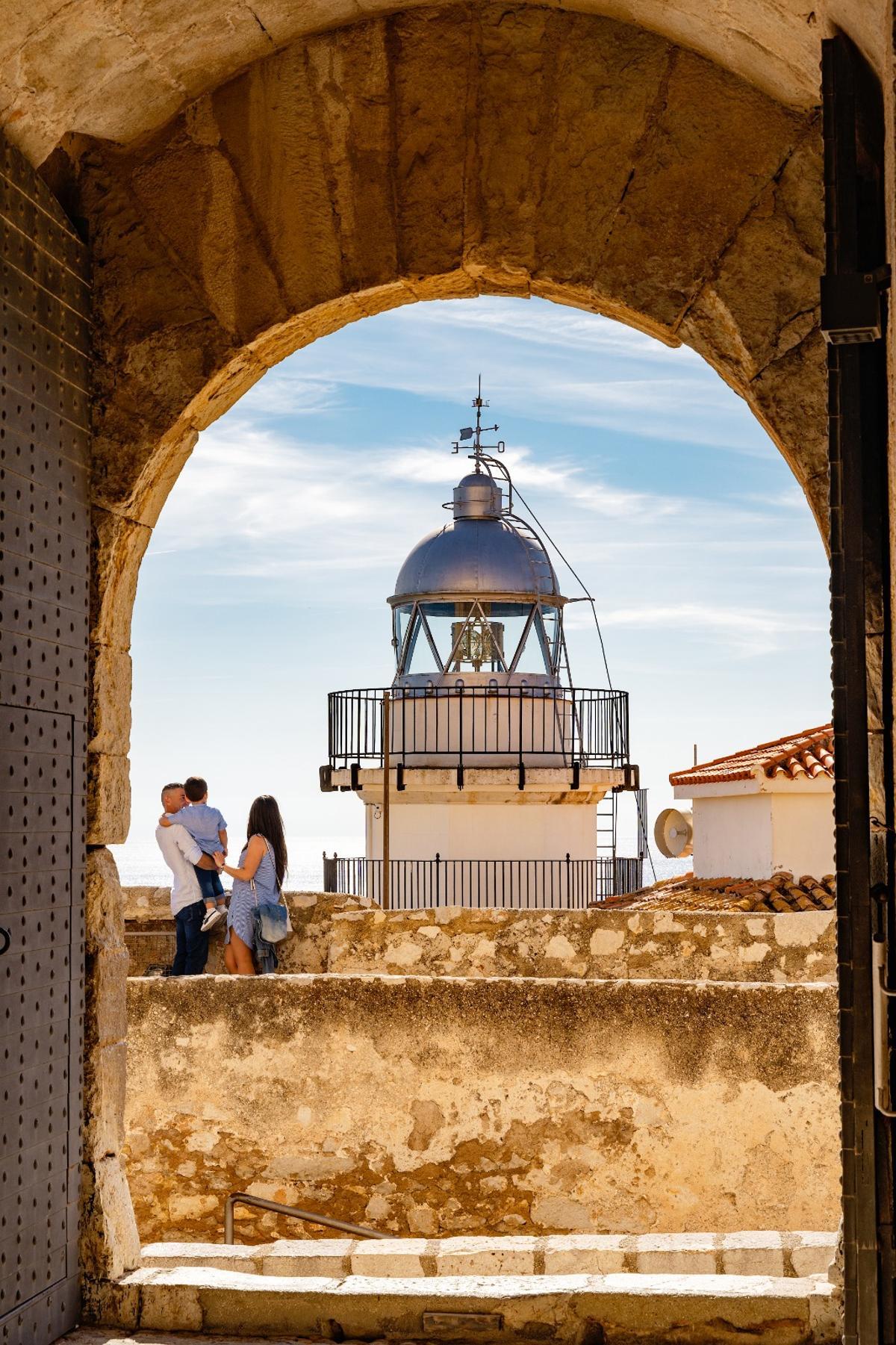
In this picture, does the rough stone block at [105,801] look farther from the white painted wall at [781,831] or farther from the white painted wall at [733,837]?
the white painted wall at [733,837]

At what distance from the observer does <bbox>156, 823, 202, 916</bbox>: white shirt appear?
24.3 feet

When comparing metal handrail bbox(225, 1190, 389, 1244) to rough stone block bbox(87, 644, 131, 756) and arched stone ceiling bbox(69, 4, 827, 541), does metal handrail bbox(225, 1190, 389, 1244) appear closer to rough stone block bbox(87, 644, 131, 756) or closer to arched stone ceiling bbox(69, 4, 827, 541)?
rough stone block bbox(87, 644, 131, 756)

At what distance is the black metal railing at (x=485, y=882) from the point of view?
1633 centimetres

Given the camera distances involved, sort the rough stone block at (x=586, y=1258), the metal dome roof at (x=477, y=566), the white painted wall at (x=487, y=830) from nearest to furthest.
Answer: the rough stone block at (x=586, y=1258) < the metal dome roof at (x=477, y=566) < the white painted wall at (x=487, y=830)

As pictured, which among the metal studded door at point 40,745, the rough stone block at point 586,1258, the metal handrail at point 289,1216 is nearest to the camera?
the metal studded door at point 40,745

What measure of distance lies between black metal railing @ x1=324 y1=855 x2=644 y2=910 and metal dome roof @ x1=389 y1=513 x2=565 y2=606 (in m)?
3.20

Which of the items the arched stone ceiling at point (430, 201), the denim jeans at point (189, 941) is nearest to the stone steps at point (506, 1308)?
the arched stone ceiling at point (430, 201)

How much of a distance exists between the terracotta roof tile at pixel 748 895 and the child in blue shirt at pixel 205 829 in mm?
4144

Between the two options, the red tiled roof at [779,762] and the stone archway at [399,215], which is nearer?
the stone archway at [399,215]

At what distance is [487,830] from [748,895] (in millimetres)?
4735

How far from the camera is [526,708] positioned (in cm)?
1578

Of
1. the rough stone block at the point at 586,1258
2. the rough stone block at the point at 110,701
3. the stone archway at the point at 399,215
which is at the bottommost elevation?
the rough stone block at the point at 586,1258

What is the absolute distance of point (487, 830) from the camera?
53.4 feet

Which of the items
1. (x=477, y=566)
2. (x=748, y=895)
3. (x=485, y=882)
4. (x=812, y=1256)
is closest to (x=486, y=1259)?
(x=812, y=1256)
